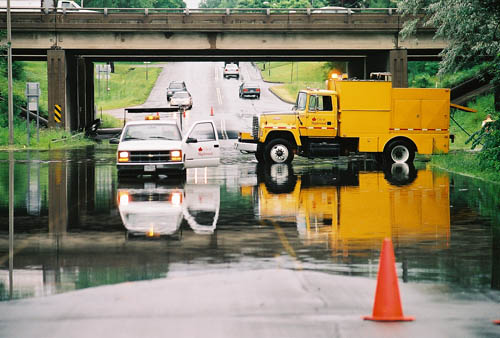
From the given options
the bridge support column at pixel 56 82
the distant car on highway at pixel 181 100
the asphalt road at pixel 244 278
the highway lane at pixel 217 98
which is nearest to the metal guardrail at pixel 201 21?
the bridge support column at pixel 56 82

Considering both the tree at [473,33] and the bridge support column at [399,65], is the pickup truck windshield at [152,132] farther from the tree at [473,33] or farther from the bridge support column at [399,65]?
the bridge support column at [399,65]

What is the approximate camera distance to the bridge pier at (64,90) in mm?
56500

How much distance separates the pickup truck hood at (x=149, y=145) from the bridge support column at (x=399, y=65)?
3477cm

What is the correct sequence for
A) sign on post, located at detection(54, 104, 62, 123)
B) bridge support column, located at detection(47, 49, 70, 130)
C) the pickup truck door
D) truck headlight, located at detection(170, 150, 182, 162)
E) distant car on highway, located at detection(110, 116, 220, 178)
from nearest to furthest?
1. distant car on highway, located at detection(110, 116, 220, 178)
2. truck headlight, located at detection(170, 150, 182, 162)
3. the pickup truck door
4. sign on post, located at detection(54, 104, 62, 123)
5. bridge support column, located at detection(47, 49, 70, 130)

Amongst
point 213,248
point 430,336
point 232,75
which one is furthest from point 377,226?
point 232,75

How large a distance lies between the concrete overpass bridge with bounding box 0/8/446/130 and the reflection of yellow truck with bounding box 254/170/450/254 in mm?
32389

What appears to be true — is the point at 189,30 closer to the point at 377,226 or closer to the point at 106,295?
the point at 377,226

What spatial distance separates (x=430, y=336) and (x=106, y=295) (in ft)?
11.7

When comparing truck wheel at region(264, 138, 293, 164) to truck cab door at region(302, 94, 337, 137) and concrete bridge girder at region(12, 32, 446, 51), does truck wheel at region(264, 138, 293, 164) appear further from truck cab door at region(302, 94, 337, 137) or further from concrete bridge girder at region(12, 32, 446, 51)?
concrete bridge girder at region(12, 32, 446, 51)

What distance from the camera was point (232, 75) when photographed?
11306cm

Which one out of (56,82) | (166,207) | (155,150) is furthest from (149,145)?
(56,82)

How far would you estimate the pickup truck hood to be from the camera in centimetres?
2511

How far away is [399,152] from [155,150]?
11599 mm

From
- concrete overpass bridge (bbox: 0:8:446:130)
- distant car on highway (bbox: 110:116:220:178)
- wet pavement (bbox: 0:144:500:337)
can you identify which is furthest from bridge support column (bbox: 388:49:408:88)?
wet pavement (bbox: 0:144:500:337)
